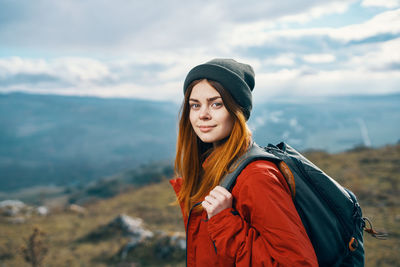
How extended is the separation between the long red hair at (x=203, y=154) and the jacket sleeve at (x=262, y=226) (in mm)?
273

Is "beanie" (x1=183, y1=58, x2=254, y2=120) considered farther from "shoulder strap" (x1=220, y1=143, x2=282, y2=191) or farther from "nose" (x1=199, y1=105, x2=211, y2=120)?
"shoulder strap" (x1=220, y1=143, x2=282, y2=191)

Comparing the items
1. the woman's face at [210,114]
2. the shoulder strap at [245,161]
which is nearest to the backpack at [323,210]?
the shoulder strap at [245,161]

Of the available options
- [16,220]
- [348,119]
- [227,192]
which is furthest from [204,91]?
[348,119]

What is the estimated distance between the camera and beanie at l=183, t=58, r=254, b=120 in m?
1.79

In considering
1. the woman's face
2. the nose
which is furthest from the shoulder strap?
the nose

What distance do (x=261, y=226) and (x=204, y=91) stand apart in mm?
965

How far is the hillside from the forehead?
6420mm

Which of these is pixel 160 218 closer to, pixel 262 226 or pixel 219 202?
pixel 219 202

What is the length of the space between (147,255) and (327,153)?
15071mm

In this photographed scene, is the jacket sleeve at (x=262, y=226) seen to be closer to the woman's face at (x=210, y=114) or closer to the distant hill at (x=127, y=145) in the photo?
the woman's face at (x=210, y=114)

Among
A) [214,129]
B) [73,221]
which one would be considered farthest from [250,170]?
[73,221]

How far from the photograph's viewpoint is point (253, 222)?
56.6 inches

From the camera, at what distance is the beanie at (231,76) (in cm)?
179

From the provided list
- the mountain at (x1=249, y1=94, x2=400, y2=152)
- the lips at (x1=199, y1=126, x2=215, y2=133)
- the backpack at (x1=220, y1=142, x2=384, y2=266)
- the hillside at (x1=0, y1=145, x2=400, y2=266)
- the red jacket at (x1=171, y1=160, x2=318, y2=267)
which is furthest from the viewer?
the mountain at (x1=249, y1=94, x2=400, y2=152)
